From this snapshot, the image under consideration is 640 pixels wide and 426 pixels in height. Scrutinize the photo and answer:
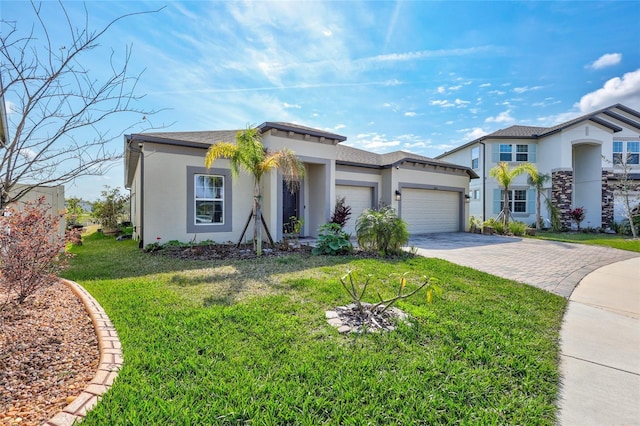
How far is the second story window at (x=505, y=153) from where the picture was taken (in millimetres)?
20266

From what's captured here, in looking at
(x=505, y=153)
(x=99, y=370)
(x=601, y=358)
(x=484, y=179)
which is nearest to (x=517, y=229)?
(x=484, y=179)

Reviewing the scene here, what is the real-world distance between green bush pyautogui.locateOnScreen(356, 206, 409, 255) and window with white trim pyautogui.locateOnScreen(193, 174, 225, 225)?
5128 mm

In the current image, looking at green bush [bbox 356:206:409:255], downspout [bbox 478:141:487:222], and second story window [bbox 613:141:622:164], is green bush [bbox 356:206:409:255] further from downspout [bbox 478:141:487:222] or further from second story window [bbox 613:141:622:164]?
second story window [bbox 613:141:622:164]

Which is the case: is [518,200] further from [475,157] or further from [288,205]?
[288,205]

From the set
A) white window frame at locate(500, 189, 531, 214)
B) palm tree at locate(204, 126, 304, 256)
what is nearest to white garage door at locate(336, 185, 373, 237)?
palm tree at locate(204, 126, 304, 256)

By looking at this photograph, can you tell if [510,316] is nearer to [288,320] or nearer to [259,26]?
[288,320]

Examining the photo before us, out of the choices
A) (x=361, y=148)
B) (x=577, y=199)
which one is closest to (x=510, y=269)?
(x=361, y=148)

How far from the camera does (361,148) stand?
1820 cm

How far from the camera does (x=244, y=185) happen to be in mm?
10844

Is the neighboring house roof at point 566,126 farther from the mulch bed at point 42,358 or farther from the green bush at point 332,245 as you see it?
the mulch bed at point 42,358

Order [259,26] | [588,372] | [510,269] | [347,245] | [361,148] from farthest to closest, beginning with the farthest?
1. [361,148]
2. [347,245]
3. [510,269]
4. [259,26]
5. [588,372]

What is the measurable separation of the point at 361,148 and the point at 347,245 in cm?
1066

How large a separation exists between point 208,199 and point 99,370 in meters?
8.22

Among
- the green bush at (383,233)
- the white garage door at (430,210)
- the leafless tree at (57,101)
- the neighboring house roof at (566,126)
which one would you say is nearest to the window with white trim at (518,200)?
the neighboring house roof at (566,126)
